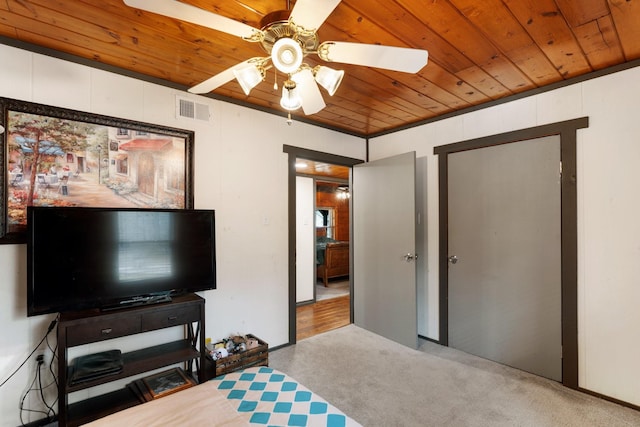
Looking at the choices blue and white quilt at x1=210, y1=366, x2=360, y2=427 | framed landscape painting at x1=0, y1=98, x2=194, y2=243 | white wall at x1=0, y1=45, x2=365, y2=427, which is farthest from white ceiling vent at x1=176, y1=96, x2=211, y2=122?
blue and white quilt at x1=210, y1=366, x2=360, y2=427

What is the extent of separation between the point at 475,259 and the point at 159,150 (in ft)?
9.87

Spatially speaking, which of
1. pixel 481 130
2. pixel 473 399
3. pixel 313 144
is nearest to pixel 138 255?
pixel 313 144

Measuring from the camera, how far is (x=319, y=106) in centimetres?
199

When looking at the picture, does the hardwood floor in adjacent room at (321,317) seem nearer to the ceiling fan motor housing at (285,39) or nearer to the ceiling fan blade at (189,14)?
the ceiling fan motor housing at (285,39)

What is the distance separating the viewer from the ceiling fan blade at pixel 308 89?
5.59 feet

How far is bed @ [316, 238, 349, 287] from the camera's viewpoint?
6.40 meters

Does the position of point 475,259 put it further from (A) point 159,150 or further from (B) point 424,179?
(A) point 159,150

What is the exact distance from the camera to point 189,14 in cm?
122

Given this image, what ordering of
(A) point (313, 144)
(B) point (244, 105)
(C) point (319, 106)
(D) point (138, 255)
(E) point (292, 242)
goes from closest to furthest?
(C) point (319, 106)
(D) point (138, 255)
(B) point (244, 105)
(E) point (292, 242)
(A) point (313, 144)

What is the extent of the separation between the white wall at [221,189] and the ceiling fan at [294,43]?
4.06 ft

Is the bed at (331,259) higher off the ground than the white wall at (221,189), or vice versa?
the white wall at (221,189)

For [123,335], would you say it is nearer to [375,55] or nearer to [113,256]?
[113,256]

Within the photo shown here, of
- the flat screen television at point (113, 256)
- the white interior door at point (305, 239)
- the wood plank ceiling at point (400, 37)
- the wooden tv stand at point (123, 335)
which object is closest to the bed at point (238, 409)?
the wooden tv stand at point (123, 335)

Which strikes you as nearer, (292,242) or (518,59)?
(518,59)
